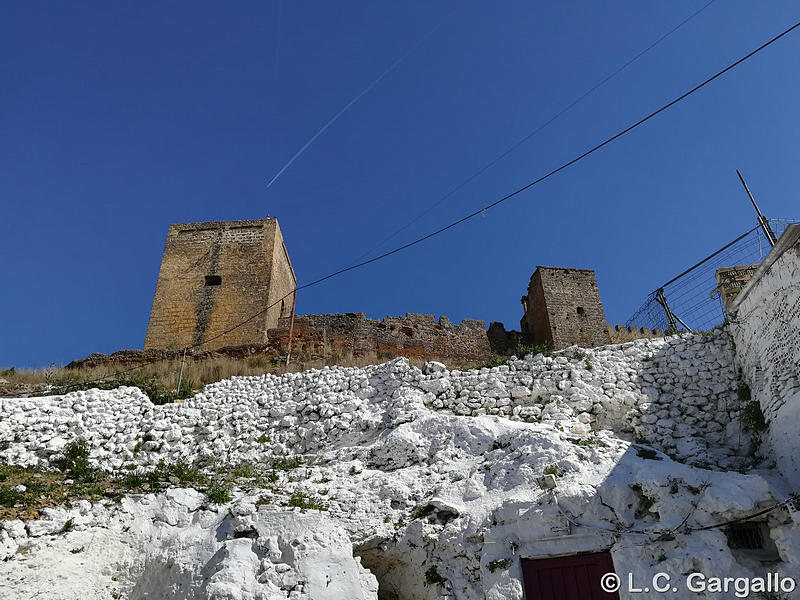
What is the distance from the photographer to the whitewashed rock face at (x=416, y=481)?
24.0 ft

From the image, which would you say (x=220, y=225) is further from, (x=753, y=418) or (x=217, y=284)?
(x=753, y=418)

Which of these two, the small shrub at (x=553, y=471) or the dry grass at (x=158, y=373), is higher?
the dry grass at (x=158, y=373)

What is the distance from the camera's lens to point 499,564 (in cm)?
751

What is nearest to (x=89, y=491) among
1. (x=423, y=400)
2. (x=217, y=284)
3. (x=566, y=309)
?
(x=423, y=400)

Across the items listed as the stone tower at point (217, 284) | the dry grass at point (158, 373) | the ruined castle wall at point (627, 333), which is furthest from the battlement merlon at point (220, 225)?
the ruined castle wall at point (627, 333)

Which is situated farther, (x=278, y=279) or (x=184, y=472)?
(x=278, y=279)

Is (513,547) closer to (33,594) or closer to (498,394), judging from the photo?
(498,394)

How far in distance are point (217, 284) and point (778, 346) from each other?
14.9 metres

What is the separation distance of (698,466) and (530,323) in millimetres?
11750

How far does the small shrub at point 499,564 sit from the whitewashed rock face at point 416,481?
24 millimetres

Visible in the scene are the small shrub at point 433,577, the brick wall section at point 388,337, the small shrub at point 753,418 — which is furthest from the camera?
the brick wall section at point 388,337

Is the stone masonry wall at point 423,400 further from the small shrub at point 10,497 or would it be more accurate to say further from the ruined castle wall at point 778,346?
the small shrub at point 10,497

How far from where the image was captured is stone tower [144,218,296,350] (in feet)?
58.7

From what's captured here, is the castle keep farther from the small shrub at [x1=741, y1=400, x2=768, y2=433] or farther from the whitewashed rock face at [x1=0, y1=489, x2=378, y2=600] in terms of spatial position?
the whitewashed rock face at [x1=0, y1=489, x2=378, y2=600]
